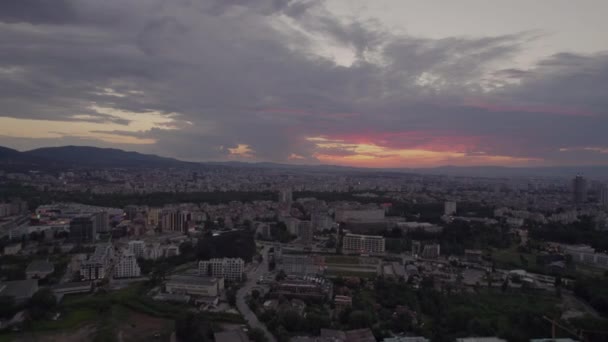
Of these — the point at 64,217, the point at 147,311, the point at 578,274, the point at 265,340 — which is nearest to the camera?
the point at 265,340

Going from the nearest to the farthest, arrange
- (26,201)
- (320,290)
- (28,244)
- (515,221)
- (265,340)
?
(265,340)
(320,290)
(28,244)
(515,221)
(26,201)

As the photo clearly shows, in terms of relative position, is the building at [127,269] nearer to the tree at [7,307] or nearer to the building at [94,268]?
the building at [94,268]

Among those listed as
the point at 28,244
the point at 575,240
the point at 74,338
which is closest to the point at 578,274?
the point at 575,240

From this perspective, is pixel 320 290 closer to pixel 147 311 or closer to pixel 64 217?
pixel 147 311

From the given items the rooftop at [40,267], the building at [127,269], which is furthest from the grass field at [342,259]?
the rooftop at [40,267]

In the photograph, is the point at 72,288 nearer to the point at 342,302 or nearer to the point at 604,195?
the point at 342,302

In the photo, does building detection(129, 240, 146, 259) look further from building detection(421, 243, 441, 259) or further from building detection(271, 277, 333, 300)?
building detection(421, 243, 441, 259)

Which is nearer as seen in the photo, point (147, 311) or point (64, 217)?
point (147, 311)
